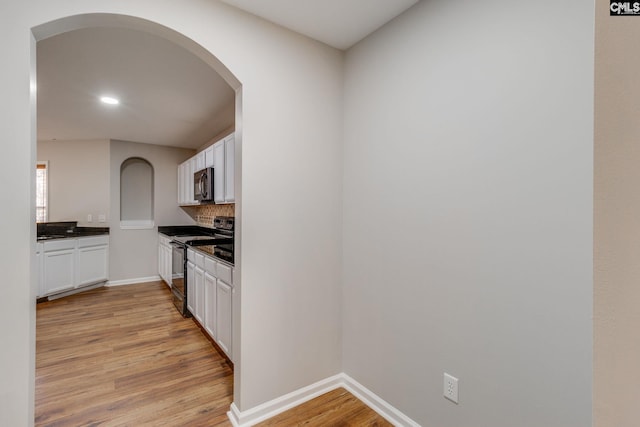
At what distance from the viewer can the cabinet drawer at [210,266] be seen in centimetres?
274

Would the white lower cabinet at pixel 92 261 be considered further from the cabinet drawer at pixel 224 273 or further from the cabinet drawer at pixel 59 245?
the cabinet drawer at pixel 224 273

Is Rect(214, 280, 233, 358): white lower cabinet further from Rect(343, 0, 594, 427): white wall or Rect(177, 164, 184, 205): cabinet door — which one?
Rect(177, 164, 184, 205): cabinet door

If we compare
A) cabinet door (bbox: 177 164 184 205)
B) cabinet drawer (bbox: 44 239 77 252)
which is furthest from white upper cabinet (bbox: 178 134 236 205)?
cabinet drawer (bbox: 44 239 77 252)

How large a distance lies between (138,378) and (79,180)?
14.2 ft

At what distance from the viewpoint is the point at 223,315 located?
254 centimetres

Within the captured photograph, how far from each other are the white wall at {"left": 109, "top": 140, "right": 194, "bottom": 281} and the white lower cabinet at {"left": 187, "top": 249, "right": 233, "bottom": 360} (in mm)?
2468

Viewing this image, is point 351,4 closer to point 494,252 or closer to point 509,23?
point 509,23

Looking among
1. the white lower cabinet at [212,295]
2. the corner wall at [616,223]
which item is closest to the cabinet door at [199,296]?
the white lower cabinet at [212,295]

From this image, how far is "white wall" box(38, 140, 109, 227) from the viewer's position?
504cm

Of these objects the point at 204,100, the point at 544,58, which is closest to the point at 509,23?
the point at 544,58

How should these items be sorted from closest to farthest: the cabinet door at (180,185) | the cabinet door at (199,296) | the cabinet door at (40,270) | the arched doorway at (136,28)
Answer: the arched doorway at (136,28) → the cabinet door at (199,296) → the cabinet door at (40,270) → the cabinet door at (180,185)

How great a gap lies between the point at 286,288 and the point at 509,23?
1.91m

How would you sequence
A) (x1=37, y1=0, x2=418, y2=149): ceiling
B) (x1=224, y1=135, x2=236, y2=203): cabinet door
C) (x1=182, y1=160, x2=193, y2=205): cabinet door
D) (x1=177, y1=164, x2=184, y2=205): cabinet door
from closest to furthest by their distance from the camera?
1. (x1=37, y1=0, x2=418, y2=149): ceiling
2. (x1=224, y1=135, x2=236, y2=203): cabinet door
3. (x1=182, y1=160, x2=193, y2=205): cabinet door
4. (x1=177, y1=164, x2=184, y2=205): cabinet door

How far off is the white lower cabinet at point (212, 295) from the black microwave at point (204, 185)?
→ 0.76m
